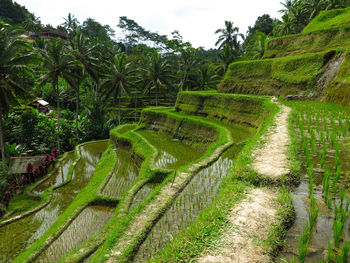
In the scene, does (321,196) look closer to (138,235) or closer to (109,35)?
(138,235)

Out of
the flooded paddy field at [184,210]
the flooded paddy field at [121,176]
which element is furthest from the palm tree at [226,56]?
the flooded paddy field at [184,210]

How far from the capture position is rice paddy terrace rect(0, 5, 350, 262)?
2.84m

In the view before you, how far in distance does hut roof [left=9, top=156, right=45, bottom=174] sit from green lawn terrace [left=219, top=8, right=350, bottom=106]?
46.4 ft

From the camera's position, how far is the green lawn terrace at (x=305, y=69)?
1091 centimetres

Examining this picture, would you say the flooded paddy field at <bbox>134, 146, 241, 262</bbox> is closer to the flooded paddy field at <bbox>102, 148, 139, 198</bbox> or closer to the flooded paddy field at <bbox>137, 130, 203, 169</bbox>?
the flooded paddy field at <bbox>137, 130, 203, 169</bbox>

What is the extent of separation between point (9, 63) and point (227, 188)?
14848 millimetres

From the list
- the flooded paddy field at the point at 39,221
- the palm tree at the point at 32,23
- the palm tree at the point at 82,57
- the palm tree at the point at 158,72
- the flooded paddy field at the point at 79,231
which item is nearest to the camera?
the flooded paddy field at the point at 79,231

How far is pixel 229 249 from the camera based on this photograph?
2.64m

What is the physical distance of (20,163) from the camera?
12688 mm

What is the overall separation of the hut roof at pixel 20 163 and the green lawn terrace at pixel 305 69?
46.4 feet

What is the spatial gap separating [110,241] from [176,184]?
7.99 feet

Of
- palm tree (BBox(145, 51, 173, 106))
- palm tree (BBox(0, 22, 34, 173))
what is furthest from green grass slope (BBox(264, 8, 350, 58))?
palm tree (BBox(0, 22, 34, 173))

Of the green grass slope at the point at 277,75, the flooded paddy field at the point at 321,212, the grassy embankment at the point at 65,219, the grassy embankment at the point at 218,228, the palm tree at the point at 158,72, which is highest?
the palm tree at the point at 158,72

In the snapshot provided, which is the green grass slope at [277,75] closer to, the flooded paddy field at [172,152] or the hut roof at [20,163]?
the flooded paddy field at [172,152]
